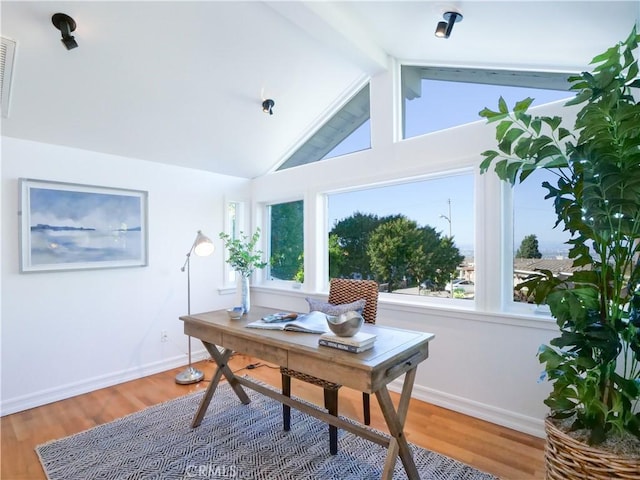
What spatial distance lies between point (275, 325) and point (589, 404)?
61.3 inches

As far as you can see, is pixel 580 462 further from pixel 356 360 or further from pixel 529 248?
pixel 529 248

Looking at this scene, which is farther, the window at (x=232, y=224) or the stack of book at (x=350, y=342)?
the window at (x=232, y=224)

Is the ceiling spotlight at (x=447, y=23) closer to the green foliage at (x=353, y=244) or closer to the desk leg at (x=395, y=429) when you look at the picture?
the green foliage at (x=353, y=244)

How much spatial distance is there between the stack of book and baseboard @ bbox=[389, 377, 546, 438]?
143cm

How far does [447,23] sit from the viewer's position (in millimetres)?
2018

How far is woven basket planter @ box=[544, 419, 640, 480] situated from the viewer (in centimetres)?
128

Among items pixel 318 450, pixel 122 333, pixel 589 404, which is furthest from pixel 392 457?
pixel 122 333

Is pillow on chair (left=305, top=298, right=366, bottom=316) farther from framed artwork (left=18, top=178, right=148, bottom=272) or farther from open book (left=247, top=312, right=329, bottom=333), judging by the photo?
framed artwork (left=18, top=178, right=148, bottom=272)

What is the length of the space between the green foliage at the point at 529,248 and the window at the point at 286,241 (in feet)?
7.63

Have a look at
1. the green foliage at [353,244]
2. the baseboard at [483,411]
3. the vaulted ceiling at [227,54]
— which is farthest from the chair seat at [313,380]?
the vaulted ceiling at [227,54]

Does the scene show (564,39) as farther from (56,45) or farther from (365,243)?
(56,45)

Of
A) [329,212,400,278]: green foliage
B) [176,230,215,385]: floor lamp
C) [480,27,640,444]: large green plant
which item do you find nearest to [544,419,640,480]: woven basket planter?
[480,27,640,444]: large green plant

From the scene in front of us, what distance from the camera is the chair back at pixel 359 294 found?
8.05 feet

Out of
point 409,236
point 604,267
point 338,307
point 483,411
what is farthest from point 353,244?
point 604,267
